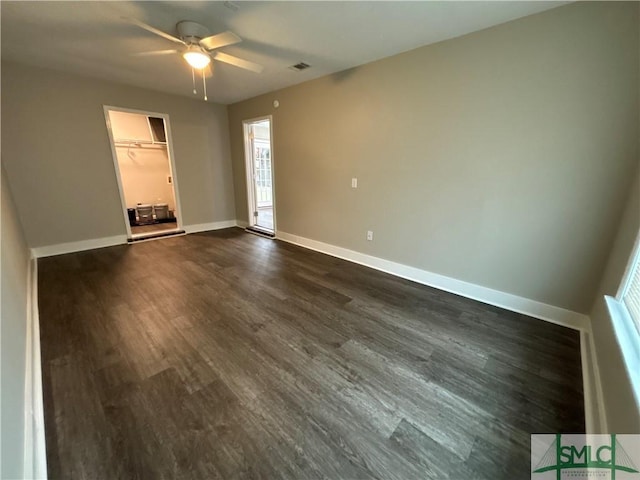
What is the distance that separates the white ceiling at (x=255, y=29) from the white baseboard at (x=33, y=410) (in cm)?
255

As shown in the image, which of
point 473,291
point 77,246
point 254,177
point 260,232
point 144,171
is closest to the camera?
point 473,291

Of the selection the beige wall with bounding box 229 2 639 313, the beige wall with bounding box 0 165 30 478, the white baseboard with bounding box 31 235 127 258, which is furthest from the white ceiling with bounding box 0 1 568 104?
the white baseboard with bounding box 31 235 127 258

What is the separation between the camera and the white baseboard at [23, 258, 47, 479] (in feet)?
3.70

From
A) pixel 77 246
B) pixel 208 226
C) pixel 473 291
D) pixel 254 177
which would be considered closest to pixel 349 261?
pixel 473 291

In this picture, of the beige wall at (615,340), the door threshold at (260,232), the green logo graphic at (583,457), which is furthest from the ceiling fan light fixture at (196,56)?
the green logo graphic at (583,457)

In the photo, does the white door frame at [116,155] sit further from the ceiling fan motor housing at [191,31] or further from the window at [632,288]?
the window at [632,288]

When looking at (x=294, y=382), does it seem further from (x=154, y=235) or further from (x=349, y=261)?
(x=154, y=235)

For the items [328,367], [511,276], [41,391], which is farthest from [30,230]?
[511,276]

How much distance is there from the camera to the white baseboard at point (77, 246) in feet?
12.5

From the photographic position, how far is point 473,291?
2.81 metres

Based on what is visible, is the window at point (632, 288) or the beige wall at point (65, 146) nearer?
the window at point (632, 288)

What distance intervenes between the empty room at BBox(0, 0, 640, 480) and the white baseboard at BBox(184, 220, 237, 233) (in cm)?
95

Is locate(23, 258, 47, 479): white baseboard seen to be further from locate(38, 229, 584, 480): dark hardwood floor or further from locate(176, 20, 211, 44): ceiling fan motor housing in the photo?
locate(176, 20, 211, 44): ceiling fan motor housing

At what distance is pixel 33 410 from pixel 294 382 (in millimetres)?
1373
